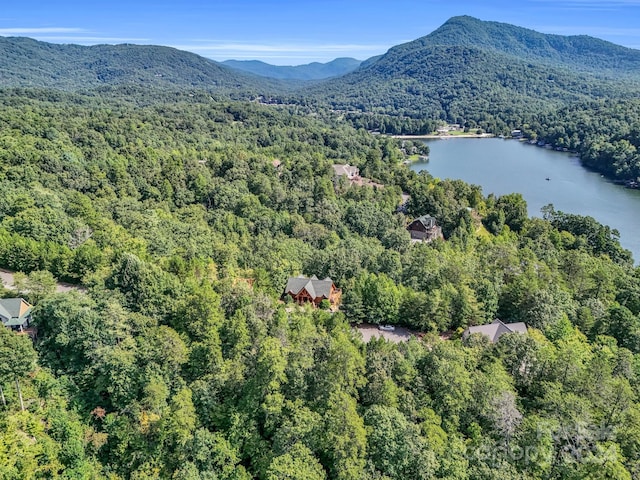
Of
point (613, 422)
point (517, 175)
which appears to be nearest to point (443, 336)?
point (613, 422)

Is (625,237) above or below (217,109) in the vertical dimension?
below

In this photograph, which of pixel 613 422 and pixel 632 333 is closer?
pixel 613 422

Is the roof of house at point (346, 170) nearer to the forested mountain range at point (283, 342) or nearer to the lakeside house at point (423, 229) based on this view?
the forested mountain range at point (283, 342)

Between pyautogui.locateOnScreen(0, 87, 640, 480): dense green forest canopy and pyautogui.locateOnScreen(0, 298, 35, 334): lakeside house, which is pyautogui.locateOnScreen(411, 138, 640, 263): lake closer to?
pyautogui.locateOnScreen(0, 87, 640, 480): dense green forest canopy

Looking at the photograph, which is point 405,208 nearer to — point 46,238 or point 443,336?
point 443,336

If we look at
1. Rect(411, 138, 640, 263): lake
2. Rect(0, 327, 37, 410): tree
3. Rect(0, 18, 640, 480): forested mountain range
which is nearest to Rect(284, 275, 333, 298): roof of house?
Rect(0, 18, 640, 480): forested mountain range

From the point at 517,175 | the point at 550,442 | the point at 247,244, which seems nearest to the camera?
the point at 550,442

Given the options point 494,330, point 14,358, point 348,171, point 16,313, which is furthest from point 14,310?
point 348,171
